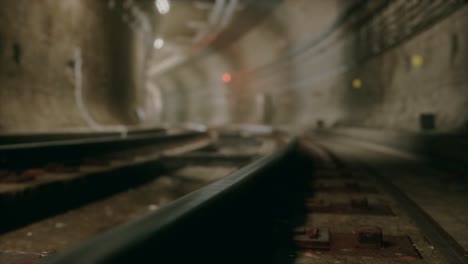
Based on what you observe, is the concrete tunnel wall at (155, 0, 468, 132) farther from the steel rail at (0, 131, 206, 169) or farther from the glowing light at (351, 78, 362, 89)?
the steel rail at (0, 131, 206, 169)

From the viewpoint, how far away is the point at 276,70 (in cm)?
2853

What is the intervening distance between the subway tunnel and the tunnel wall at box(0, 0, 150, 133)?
54 mm

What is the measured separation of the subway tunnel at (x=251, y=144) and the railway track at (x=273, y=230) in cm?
1

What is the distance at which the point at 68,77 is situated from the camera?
12320 mm

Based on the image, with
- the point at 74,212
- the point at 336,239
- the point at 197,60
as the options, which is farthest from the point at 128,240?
the point at 197,60

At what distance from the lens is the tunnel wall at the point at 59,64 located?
9.57 meters

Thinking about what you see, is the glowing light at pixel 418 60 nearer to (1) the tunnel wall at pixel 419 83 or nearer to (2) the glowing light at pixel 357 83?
(1) the tunnel wall at pixel 419 83

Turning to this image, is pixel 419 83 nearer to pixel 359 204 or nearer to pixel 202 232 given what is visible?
pixel 359 204

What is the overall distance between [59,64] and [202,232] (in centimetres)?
1164

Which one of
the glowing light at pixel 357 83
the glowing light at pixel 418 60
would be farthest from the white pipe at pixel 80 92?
the glowing light at pixel 357 83

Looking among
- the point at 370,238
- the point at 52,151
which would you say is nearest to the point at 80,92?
the point at 52,151

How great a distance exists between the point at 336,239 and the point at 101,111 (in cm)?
1319

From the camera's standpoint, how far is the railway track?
1310 mm

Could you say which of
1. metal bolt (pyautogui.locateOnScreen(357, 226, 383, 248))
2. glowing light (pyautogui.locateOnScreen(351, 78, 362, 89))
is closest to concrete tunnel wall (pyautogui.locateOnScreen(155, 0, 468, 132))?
glowing light (pyautogui.locateOnScreen(351, 78, 362, 89))
